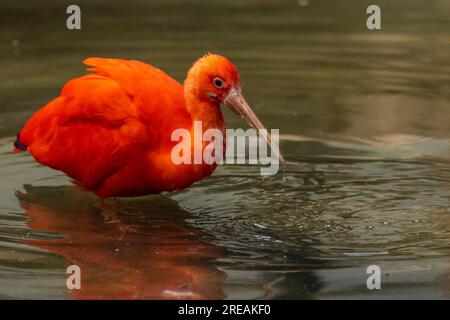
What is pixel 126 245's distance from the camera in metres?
6.68

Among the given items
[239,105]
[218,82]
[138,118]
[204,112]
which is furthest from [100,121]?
[239,105]

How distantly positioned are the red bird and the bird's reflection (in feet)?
0.85

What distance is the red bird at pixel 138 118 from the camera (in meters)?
6.91

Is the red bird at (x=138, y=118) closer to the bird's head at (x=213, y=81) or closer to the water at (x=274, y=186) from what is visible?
the bird's head at (x=213, y=81)

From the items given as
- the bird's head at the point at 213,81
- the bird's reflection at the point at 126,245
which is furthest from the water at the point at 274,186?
the bird's head at the point at 213,81

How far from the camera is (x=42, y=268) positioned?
20.6ft

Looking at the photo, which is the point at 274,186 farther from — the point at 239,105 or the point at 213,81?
the point at 213,81

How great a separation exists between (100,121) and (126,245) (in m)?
0.96

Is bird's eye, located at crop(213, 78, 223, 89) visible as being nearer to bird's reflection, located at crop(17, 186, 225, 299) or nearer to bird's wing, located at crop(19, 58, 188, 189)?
bird's wing, located at crop(19, 58, 188, 189)

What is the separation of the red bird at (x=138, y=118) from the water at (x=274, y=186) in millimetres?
347

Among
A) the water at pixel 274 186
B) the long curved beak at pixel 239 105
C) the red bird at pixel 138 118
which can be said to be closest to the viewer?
the water at pixel 274 186

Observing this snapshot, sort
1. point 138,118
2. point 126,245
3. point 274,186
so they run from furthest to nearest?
1. point 274,186
2. point 138,118
3. point 126,245

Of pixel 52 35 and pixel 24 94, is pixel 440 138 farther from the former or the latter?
pixel 52 35

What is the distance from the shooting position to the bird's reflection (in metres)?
5.93
